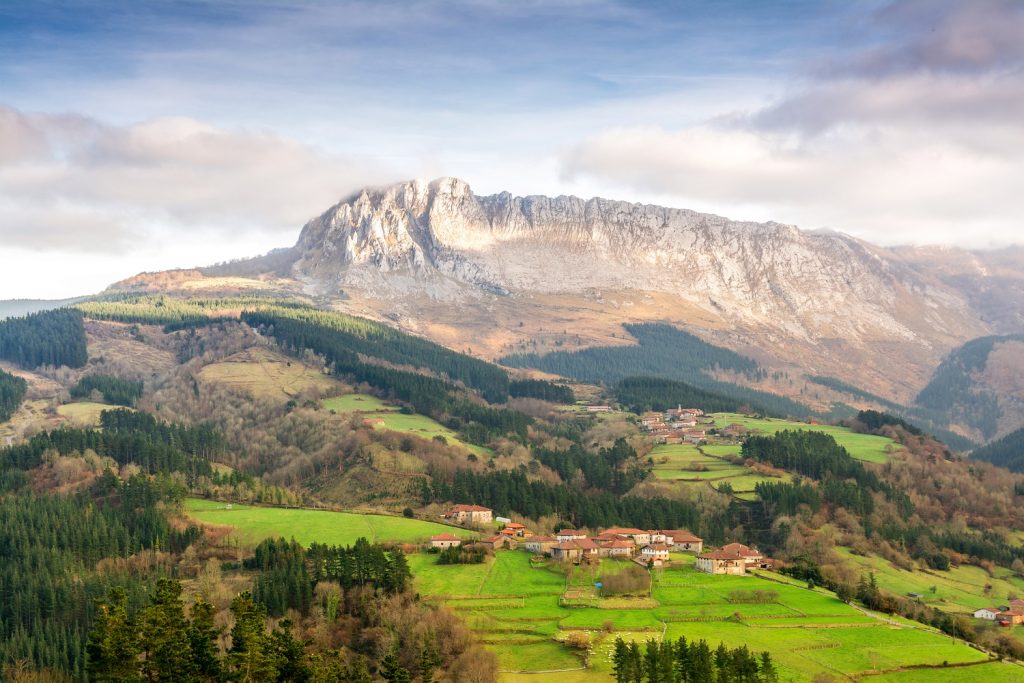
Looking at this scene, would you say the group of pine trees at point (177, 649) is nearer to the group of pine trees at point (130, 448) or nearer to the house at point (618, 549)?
the house at point (618, 549)

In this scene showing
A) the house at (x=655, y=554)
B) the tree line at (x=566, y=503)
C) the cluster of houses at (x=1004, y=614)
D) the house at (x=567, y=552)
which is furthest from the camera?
the tree line at (x=566, y=503)

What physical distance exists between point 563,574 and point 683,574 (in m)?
14.4

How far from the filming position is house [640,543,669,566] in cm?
11694

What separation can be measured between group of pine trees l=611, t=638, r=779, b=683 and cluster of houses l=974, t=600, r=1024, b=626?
4883 cm

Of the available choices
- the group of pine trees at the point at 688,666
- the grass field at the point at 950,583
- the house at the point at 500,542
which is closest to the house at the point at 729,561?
the grass field at the point at 950,583

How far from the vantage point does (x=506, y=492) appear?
15125 cm

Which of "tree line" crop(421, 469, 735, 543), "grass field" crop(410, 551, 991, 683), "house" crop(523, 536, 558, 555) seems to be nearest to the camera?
"grass field" crop(410, 551, 991, 683)

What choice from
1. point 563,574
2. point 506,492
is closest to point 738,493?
point 506,492

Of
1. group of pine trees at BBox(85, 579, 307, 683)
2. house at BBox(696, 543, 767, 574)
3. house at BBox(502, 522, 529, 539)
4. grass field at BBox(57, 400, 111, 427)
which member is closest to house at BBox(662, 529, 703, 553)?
house at BBox(696, 543, 767, 574)

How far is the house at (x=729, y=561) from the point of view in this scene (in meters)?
114

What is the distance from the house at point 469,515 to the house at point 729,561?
3418 centimetres

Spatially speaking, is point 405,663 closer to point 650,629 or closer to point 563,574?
point 650,629

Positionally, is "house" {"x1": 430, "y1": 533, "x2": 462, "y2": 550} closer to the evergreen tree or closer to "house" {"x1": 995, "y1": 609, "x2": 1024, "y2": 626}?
the evergreen tree

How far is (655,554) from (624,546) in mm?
3892
